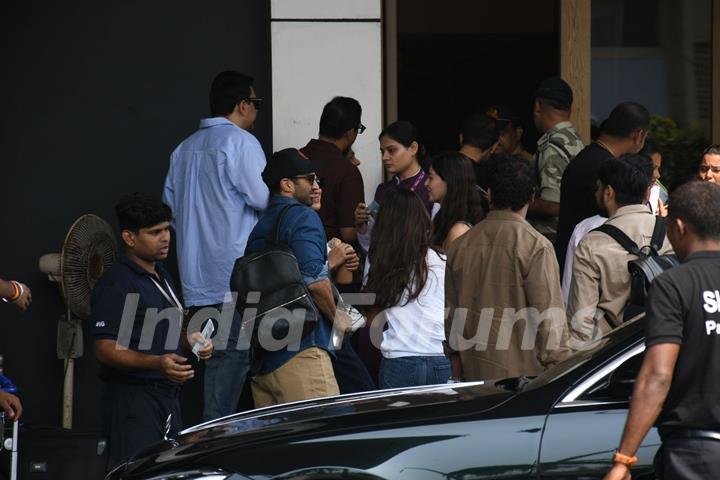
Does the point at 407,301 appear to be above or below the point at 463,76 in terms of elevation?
below

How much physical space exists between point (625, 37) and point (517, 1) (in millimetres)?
2200

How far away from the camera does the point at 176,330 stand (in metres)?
6.98

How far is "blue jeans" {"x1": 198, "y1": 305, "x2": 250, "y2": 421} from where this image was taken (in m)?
8.04

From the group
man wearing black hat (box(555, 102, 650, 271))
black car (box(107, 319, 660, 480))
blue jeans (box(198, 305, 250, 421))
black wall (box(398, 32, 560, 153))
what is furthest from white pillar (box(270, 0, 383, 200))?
black car (box(107, 319, 660, 480))

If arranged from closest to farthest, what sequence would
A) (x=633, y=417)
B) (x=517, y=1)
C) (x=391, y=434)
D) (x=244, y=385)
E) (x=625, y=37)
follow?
(x=633, y=417), (x=391, y=434), (x=244, y=385), (x=625, y=37), (x=517, y=1)

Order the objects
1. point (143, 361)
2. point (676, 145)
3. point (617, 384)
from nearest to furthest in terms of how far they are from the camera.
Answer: point (617, 384)
point (143, 361)
point (676, 145)

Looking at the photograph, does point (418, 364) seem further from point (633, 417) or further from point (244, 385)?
point (633, 417)

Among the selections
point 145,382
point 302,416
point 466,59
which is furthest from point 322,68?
point 466,59

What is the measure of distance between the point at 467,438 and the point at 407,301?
2.27 m

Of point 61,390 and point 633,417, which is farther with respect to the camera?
point 61,390

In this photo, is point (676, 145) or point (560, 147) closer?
point (560, 147)

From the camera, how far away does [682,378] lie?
4582 millimetres

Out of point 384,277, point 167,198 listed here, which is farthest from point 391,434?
point 167,198

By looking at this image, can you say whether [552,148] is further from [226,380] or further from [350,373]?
[226,380]
